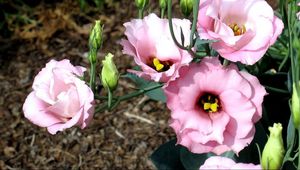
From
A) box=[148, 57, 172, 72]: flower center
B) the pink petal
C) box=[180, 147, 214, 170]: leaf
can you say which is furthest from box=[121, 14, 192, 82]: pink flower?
box=[180, 147, 214, 170]: leaf

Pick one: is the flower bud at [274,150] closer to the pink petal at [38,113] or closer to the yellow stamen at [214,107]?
the yellow stamen at [214,107]

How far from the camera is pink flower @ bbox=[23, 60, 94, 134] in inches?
41.7

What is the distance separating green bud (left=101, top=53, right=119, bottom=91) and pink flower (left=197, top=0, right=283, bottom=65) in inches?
5.6

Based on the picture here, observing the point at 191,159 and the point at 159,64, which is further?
the point at 191,159

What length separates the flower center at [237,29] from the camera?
113 centimetres

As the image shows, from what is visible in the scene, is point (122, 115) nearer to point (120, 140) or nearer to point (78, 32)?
point (120, 140)

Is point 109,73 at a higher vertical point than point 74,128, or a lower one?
higher

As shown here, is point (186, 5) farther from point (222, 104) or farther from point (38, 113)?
point (38, 113)

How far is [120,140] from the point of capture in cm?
220

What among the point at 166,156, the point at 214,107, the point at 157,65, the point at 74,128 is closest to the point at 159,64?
the point at 157,65

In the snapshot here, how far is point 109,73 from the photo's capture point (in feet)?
3.54

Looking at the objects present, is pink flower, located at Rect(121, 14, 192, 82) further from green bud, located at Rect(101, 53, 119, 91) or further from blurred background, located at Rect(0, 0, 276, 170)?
blurred background, located at Rect(0, 0, 276, 170)

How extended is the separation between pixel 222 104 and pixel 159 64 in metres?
0.12

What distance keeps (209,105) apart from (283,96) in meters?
0.36
